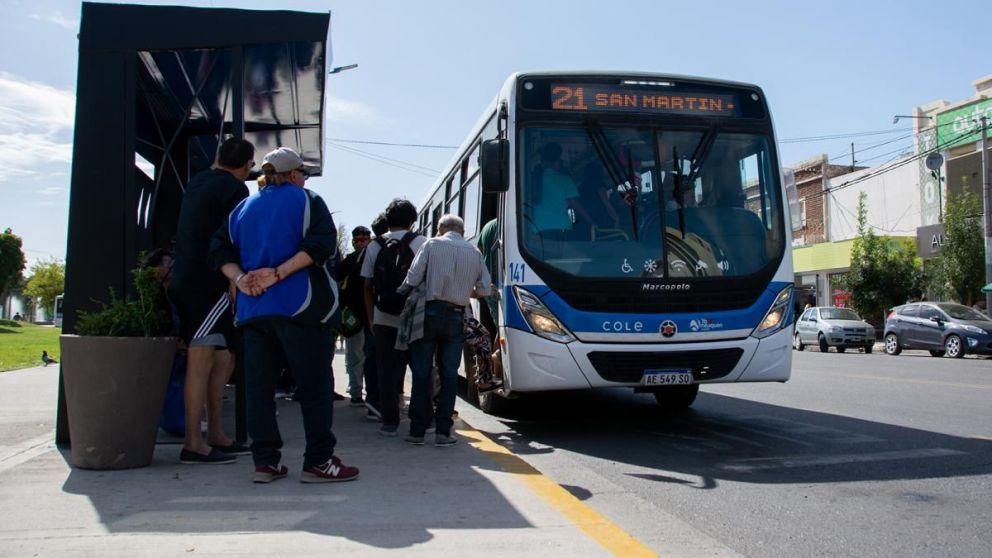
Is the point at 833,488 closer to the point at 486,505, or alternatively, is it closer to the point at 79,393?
the point at 486,505

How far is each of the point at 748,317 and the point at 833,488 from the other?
2171mm

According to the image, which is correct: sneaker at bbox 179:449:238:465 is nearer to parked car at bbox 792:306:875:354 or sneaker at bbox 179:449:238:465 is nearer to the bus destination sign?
the bus destination sign

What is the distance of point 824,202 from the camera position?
42875 mm

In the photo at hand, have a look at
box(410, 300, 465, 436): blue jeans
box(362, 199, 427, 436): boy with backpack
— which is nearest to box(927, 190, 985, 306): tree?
box(362, 199, 427, 436): boy with backpack

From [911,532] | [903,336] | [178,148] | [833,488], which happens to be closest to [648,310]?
[833,488]

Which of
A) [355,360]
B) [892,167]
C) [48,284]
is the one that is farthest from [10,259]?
[355,360]

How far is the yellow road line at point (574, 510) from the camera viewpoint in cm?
372

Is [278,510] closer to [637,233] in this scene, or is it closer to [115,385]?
[115,385]

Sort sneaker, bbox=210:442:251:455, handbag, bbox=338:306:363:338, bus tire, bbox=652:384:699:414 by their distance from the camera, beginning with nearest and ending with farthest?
sneaker, bbox=210:442:251:455 < handbag, bbox=338:306:363:338 < bus tire, bbox=652:384:699:414

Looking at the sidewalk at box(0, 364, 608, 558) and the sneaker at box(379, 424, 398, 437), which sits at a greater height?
the sneaker at box(379, 424, 398, 437)

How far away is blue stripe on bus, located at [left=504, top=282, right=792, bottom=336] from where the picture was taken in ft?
23.1

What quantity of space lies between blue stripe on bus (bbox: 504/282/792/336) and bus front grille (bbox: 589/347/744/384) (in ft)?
0.62

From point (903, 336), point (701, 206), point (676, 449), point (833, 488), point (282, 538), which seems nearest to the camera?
point (282, 538)

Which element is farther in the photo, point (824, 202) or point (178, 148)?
point (824, 202)
